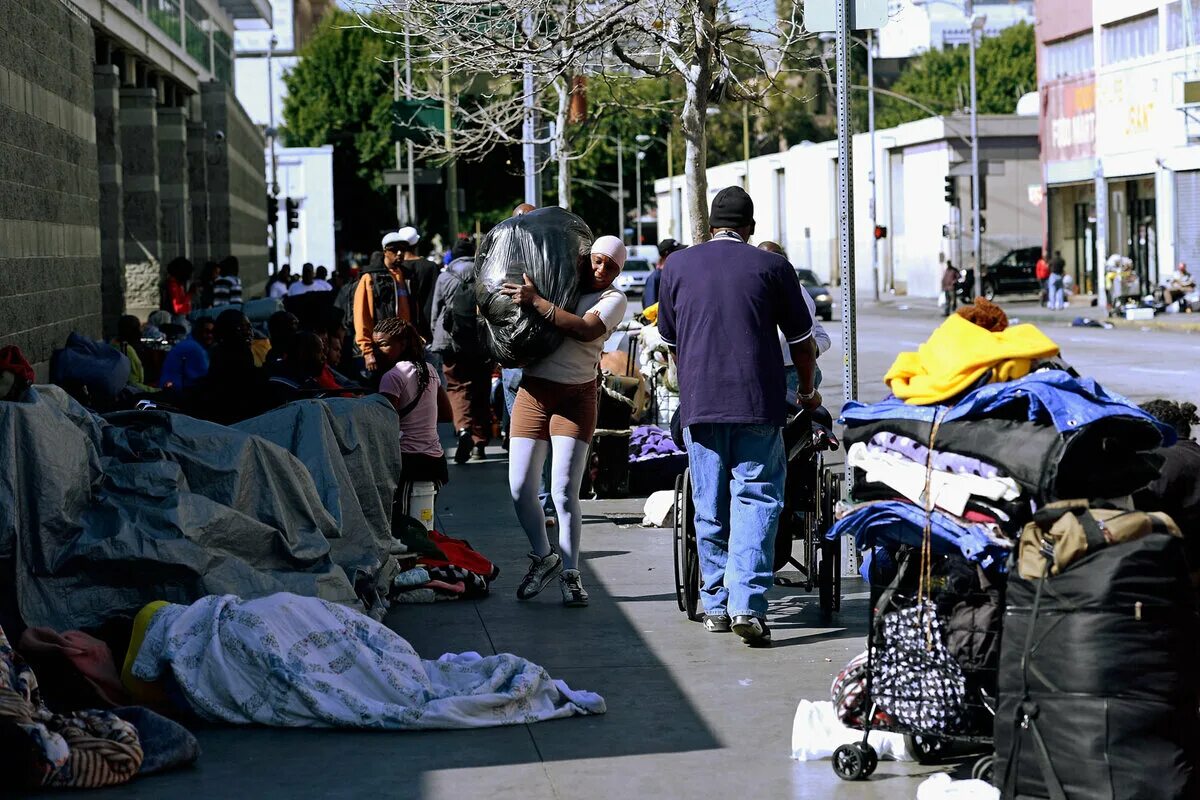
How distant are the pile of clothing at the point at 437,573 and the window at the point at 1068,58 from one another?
4316 centimetres

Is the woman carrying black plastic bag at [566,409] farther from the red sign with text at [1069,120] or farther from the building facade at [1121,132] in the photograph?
the red sign with text at [1069,120]

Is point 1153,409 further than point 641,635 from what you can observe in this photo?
No

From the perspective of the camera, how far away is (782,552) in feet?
26.2

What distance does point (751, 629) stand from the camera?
23.1ft

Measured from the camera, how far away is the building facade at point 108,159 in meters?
11.8

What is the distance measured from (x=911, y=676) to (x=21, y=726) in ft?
8.89

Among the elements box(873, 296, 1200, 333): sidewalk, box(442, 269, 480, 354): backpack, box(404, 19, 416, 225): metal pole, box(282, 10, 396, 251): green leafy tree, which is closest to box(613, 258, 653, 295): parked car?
box(873, 296, 1200, 333): sidewalk

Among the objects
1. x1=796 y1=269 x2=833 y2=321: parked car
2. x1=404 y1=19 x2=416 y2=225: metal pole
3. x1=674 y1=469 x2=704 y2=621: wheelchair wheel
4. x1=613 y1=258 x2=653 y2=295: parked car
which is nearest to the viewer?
x1=674 y1=469 x2=704 y2=621: wheelchair wheel

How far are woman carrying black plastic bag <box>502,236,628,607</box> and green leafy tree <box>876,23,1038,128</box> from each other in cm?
8730

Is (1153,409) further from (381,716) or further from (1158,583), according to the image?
(381,716)

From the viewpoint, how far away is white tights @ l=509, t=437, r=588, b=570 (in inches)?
316

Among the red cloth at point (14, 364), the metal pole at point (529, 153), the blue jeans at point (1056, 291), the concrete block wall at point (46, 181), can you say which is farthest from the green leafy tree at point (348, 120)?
the red cloth at point (14, 364)

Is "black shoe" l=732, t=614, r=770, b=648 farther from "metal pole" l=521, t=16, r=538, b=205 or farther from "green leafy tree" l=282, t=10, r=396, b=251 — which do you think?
"green leafy tree" l=282, t=10, r=396, b=251

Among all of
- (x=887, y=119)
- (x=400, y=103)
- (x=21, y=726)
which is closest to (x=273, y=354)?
(x=21, y=726)
